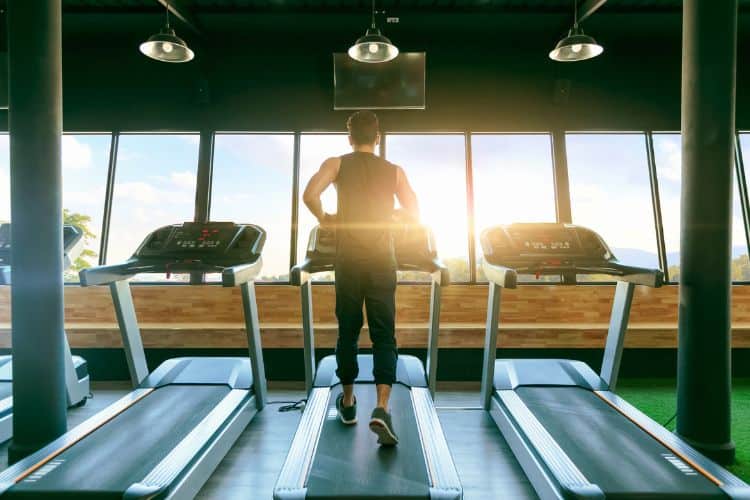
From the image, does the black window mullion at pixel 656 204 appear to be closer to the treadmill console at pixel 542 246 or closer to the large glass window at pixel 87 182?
the treadmill console at pixel 542 246

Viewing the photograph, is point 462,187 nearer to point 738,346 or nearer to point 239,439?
point 738,346

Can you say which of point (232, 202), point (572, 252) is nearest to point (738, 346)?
point (572, 252)

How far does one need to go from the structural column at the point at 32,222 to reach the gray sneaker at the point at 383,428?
6.18ft

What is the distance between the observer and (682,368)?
110 inches

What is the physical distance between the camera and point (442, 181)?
18.7 feet

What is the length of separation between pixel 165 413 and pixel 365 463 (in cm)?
148

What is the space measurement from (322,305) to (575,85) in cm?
409

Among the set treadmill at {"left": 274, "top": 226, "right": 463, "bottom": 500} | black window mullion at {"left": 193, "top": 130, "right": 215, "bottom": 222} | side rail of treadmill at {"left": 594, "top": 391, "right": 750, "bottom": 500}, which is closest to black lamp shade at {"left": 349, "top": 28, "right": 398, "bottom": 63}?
treadmill at {"left": 274, "top": 226, "right": 463, "bottom": 500}

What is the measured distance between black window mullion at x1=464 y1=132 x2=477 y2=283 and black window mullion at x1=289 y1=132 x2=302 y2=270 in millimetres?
2096

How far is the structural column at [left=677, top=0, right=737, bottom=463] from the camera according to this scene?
107 inches

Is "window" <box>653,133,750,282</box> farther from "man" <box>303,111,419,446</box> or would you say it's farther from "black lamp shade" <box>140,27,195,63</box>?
"black lamp shade" <box>140,27,195,63</box>

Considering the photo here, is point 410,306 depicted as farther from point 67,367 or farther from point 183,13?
point 183,13

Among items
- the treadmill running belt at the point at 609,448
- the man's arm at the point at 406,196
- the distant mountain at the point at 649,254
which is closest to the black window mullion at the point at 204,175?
the man's arm at the point at 406,196

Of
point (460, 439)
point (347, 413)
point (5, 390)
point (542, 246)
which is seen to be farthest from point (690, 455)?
point (5, 390)
